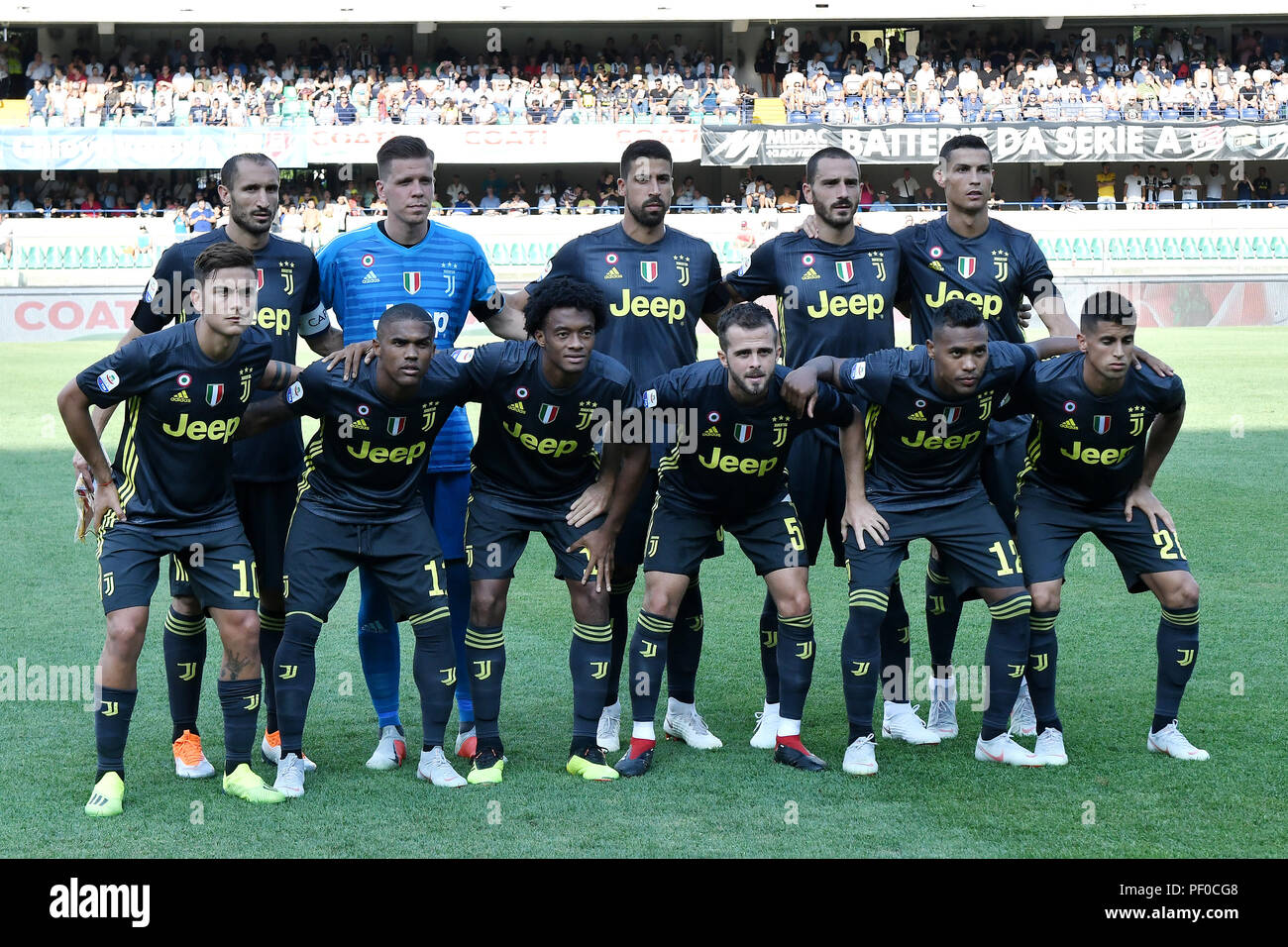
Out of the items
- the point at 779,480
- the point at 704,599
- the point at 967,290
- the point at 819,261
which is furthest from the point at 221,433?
the point at 704,599

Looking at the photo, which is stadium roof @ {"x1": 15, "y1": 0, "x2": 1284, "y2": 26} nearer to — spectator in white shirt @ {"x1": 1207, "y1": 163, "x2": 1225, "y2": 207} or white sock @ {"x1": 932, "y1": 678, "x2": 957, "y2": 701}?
spectator in white shirt @ {"x1": 1207, "y1": 163, "x2": 1225, "y2": 207}

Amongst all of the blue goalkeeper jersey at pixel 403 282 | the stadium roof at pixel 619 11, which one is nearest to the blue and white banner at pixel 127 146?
the stadium roof at pixel 619 11

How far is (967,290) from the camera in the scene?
6020 mm

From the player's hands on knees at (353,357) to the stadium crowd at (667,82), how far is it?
99.4 feet

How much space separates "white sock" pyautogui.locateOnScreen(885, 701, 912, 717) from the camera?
5934mm

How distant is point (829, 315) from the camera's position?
5.97 meters

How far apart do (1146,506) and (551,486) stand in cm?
244

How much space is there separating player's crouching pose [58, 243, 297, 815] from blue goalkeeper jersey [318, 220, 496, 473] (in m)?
0.66

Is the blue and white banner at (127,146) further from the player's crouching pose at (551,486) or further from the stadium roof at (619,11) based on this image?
the player's crouching pose at (551,486)

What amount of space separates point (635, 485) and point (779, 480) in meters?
0.61

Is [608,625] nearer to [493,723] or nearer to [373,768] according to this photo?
[493,723]

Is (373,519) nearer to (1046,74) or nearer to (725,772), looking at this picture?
(725,772)

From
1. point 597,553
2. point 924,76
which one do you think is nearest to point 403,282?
point 597,553

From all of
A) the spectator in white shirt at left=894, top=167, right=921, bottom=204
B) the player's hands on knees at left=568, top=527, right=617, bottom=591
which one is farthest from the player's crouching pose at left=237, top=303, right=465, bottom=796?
the spectator in white shirt at left=894, top=167, right=921, bottom=204
